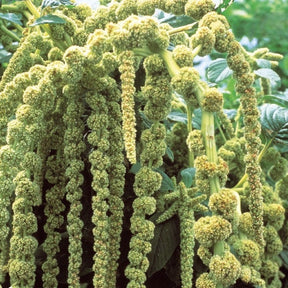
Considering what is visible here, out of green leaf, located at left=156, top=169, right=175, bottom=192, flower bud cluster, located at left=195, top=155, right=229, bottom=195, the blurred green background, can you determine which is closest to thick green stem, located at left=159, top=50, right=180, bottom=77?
flower bud cluster, located at left=195, top=155, right=229, bottom=195

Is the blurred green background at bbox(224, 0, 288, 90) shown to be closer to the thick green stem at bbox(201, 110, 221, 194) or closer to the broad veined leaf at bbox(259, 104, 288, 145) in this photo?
the broad veined leaf at bbox(259, 104, 288, 145)

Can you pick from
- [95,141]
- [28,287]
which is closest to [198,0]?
[95,141]

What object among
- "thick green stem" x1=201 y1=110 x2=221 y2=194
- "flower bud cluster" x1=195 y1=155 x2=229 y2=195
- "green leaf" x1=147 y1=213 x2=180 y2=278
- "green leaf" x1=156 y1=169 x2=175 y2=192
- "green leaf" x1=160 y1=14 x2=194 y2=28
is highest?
"green leaf" x1=160 y1=14 x2=194 y2=28

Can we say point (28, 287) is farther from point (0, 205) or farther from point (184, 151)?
point (184, 151)

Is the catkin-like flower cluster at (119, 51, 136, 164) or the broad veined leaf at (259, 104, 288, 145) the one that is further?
the broad veined leaf at (259, 104, 288, 145)

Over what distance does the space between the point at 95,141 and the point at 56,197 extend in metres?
0.13

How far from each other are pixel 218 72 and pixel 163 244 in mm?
450

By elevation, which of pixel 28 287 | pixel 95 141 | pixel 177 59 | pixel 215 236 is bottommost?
pixel 28 287

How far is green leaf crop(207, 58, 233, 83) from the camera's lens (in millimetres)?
1016

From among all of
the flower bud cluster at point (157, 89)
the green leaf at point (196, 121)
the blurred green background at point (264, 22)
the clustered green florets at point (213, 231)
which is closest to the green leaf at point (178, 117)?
the green leaf at point (196, 121)

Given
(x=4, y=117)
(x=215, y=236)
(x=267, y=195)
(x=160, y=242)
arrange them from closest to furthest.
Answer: (x=215, y=236), (x=4, y=117), (x=160, y=242), (x=267, y=195)

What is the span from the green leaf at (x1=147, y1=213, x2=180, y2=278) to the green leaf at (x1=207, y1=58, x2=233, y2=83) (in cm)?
39

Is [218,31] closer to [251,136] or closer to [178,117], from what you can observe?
[251,136]

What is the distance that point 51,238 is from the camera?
683 mm
